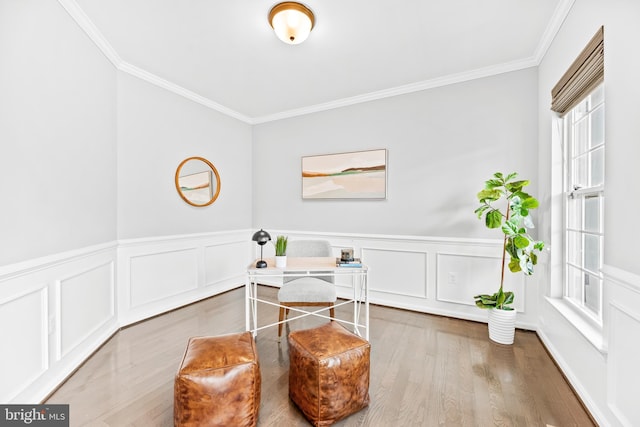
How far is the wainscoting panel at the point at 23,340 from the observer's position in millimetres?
1534

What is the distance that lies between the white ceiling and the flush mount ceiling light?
0.06 meters

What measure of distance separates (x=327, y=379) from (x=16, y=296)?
1.83 meters

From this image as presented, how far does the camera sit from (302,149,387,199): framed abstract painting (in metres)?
3.49

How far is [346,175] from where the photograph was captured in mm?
3713

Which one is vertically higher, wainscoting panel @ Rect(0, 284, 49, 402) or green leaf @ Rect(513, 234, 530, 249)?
green leaf @ Rect(513, 234, 530, 249)

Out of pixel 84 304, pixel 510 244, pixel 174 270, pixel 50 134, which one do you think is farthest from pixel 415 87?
pixel 84 304

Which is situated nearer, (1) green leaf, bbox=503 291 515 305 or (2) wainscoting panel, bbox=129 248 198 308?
(1) green leaf, bbox=503 291 515 305

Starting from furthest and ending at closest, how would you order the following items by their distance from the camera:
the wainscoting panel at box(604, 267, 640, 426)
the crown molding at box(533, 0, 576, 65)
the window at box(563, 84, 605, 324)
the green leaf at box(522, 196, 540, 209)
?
the green leaf at box(522, 196, 540, 209) → the crown molding at box(533, 0, 576, 65) → the window at box(563, 84, 605, 324) → the wainscoting panel at box(604, 267, 640, 426)

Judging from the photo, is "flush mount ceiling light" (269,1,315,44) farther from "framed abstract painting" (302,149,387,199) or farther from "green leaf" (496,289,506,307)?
"green leaf" (496,289,506,307)


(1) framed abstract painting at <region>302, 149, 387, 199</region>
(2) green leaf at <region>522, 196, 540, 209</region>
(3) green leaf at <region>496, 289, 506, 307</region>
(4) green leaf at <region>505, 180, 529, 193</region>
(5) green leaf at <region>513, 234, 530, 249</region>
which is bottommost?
(3) green leaf at <region>496, 289, 506, 307</region>

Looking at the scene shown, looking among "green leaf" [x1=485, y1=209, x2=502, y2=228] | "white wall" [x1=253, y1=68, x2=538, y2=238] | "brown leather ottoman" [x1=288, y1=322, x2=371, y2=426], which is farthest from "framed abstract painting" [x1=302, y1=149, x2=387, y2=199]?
"brown leather ottoman" [x1=288, y1=322, x2=371, y2=426]

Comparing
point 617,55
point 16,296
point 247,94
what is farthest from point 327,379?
point 247,94

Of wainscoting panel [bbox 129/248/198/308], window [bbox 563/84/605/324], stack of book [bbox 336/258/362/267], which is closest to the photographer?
window [bbox 563/84/605/324]

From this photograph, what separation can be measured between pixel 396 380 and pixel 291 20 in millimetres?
2695
